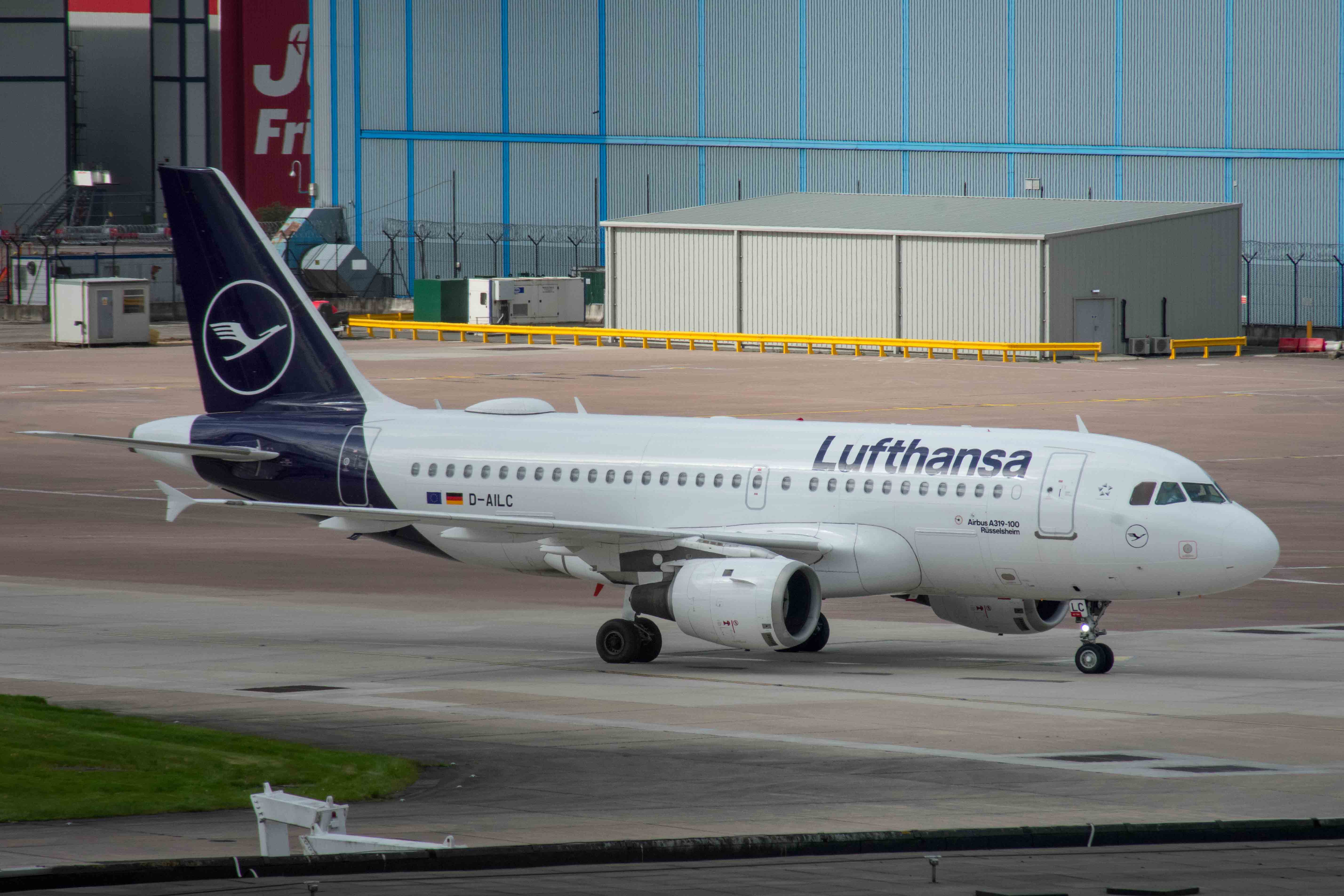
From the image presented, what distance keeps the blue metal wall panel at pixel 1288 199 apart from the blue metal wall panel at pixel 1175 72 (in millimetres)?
2447

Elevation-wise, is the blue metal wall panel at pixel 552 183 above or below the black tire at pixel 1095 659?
above

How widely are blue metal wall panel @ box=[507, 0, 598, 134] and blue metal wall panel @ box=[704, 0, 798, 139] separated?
7.83 metres

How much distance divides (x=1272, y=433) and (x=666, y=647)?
124 feet

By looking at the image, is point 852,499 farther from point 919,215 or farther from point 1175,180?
point 1175,180

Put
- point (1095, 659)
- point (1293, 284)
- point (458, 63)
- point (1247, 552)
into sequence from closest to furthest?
1. point (1247, 552)
2. point (1095, 659)
3. point (1293, 284)
4. point (458, 63)

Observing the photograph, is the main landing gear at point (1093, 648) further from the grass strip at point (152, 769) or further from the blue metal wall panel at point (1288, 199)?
the blue metal wall panel at point (1288, 199)

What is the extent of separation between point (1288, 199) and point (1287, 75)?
5.87 meters

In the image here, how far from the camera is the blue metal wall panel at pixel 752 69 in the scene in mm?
112625

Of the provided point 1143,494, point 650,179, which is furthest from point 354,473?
point 650,179

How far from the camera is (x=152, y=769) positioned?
20500 millimetres

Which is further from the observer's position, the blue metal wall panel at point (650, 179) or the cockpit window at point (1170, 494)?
the blue metal wall panel at point (650, 179)

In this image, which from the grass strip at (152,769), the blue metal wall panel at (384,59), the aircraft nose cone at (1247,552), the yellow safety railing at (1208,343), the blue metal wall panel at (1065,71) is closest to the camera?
the grass strip at (152,769)

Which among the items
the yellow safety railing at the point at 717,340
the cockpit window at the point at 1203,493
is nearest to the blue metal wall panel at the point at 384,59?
the yellow safety railing at the point at 717,340

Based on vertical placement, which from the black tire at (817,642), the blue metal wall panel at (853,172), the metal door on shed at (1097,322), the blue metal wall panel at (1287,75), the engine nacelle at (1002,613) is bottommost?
the black tire at (817,642)
